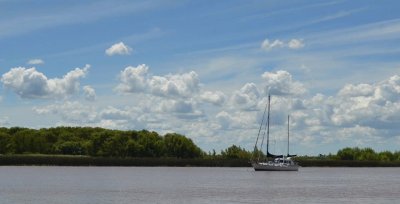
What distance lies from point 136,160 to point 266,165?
43807 millimetres

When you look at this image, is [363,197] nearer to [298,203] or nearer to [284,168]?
[298,203]

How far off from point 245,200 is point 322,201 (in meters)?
7.23

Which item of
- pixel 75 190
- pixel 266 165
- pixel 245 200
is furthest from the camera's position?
pixel 266 165

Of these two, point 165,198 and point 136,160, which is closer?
point 165,198

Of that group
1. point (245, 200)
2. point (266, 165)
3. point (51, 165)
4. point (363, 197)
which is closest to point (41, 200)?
point (245, 200)

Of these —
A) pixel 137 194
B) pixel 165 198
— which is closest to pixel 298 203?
pixel 165 198

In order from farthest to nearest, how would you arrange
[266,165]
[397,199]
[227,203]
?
[266,165] < [397,199] < [227,203]

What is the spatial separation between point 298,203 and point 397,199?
1316 centimetres

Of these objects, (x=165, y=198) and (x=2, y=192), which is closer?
(x=165, y=198)

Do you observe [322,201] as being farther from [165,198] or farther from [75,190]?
[75,190]

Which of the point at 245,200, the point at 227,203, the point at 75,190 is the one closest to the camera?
the point at 227,203

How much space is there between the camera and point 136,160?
200 meters

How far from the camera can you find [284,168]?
173625 mm

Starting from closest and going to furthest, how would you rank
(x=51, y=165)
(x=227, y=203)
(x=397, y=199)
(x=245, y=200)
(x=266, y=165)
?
(x=227, y=203)
(x=245, y=200)
(x=397, y=199)
(x=266, y=165)
(x=51, y=165)
